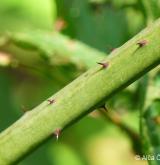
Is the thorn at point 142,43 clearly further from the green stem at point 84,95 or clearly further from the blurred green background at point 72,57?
the blurred green background at point 72,57

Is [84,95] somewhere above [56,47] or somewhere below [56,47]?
below

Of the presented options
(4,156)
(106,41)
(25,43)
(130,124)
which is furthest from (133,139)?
(4,156)

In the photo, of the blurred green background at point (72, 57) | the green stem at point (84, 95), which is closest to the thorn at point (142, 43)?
the green stem at point (84, 95)

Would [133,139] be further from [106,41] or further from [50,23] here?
[50,23]

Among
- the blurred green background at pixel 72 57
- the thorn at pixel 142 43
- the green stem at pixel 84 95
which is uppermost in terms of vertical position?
the blurred green background at pixel 72 57

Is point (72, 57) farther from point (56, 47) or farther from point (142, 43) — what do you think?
point (142, 43)

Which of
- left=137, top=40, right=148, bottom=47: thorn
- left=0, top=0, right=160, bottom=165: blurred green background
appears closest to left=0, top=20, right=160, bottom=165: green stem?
left=137, top=40, right=148, bottom=47: thorn

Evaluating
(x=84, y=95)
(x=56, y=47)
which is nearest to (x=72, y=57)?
(x=56, y=47)
